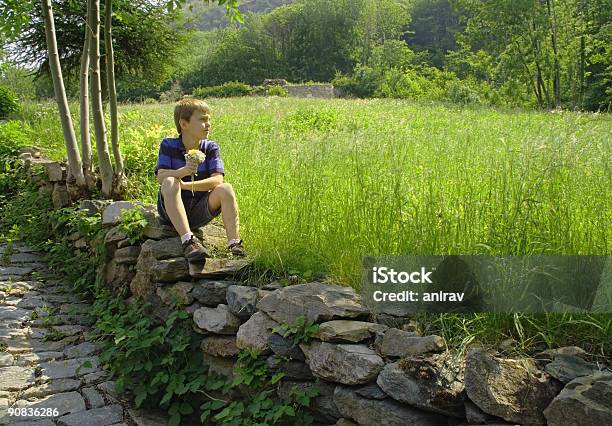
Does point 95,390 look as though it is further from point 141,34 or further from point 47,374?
point 141,34

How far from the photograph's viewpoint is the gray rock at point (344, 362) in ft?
7.39

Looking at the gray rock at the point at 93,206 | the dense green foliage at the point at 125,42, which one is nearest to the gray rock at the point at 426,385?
the gray rock at the point at 93,206

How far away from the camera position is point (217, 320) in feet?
10.0

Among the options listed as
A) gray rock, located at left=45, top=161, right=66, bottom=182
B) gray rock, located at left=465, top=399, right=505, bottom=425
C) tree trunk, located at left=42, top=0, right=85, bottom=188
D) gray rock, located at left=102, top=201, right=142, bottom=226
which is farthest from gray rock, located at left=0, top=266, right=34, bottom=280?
gray rock, located at left=465, top=399, right=505, bottom=425

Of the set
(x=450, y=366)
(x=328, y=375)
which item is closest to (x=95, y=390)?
(x=328, y=375)

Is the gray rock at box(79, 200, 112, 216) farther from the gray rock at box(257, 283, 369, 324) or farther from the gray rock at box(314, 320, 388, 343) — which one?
the gray rock at box(314, 320, 388, 343)

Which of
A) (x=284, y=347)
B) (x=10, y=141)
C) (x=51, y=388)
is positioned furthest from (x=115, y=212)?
(x=10, y=141)

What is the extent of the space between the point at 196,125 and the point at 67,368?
5.78ft

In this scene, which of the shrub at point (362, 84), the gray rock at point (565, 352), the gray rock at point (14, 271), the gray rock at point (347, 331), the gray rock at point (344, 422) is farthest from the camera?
the shrub at point (362, 84)

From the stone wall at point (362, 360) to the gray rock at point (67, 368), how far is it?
514 mm

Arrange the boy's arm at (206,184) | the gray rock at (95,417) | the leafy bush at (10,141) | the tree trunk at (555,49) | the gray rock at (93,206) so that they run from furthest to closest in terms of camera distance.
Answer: the tree trunk at (555,49) < the leafy bush at (10,141) < the gray rock at (93,206) < the boy's arm at (206,184) < the gray rock at (95,417)

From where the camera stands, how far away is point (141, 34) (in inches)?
520

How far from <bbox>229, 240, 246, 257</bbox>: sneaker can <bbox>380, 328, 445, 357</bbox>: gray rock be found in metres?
1.32

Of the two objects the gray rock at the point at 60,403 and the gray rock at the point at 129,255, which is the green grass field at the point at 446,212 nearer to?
the gray rock at the point at 129,255
